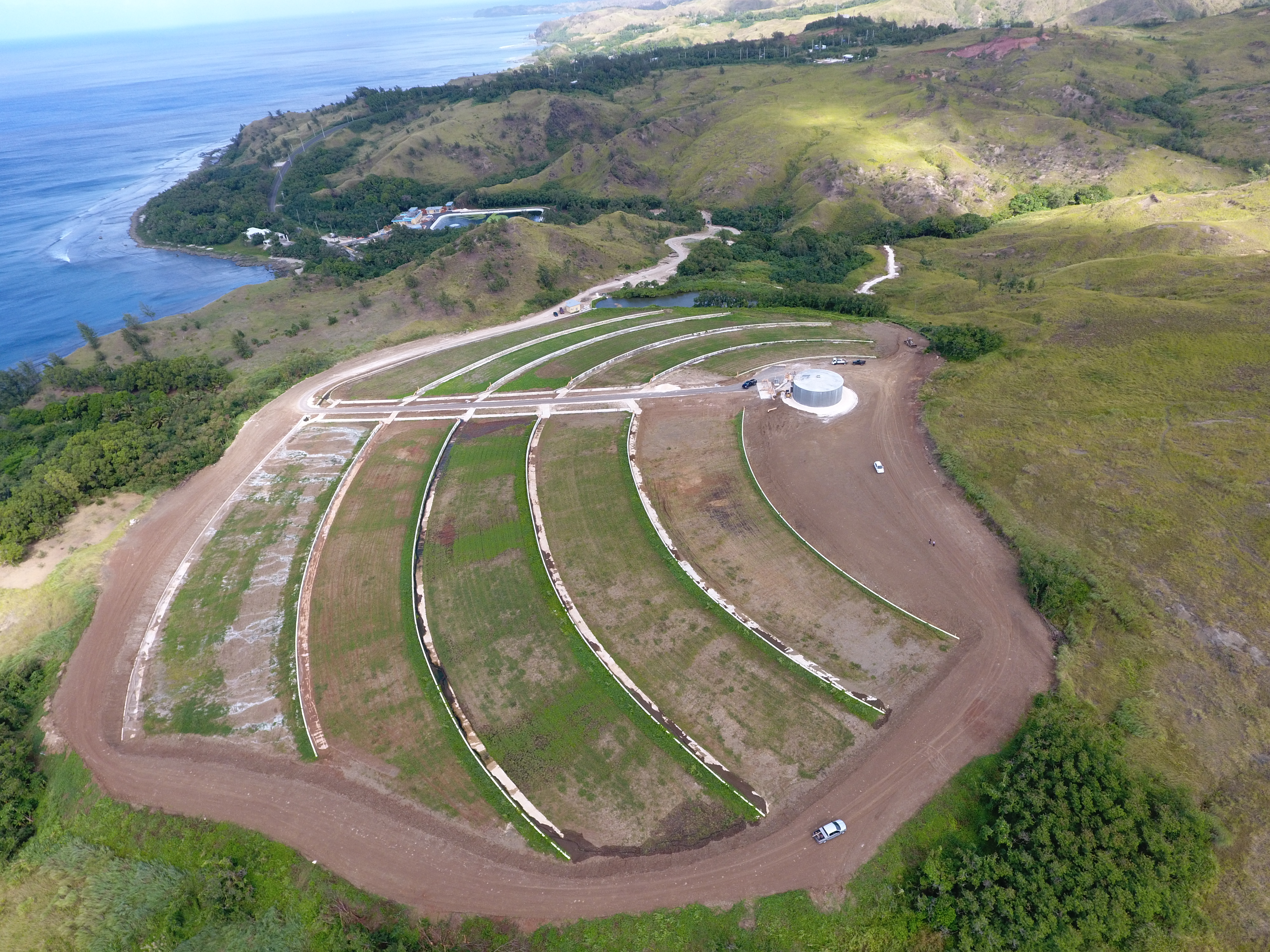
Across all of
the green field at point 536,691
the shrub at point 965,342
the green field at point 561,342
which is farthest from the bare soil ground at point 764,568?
the shrub at point 965,342

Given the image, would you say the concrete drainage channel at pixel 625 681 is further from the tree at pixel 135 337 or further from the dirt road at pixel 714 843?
the tree at pixel 135 337

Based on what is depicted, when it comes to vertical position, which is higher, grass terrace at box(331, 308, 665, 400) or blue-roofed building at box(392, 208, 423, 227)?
blue-roofed building at box(392, 208, 423, 227)

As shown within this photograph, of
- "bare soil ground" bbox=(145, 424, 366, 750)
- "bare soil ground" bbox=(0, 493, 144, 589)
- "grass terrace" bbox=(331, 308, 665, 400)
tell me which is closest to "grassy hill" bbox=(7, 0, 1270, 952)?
"bare soil ground" bbox=(145, 424, 366, 750)

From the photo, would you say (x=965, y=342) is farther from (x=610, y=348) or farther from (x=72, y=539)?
(x=72, y=539)

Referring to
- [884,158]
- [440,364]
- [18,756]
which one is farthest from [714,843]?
[884,158]

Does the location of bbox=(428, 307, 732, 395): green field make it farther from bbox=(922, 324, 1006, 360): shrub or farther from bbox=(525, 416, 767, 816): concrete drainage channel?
bbox=(922, 324, 1006, 360): shrub
